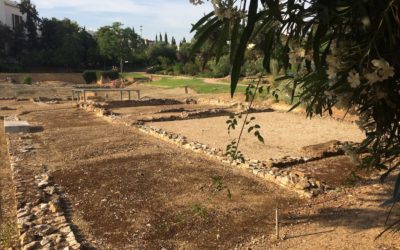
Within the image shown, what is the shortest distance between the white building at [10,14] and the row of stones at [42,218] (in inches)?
2451

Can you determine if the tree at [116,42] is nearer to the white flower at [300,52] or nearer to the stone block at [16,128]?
the stone block at [16,128]

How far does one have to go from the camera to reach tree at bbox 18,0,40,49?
60250 mm

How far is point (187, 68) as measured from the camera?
51.1m

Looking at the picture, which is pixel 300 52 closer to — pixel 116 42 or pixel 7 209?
pixel 7 209

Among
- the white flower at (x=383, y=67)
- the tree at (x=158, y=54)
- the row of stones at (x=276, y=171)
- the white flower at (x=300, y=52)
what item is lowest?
the row of stones at (x=276, y=171)

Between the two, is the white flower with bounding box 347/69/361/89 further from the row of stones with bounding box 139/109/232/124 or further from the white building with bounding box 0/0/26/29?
the white building with bounding box 0/0/26/29

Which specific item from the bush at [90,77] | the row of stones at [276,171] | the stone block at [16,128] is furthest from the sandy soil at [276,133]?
the bush at [90,77]

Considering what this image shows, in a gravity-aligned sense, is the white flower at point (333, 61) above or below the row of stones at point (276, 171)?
above

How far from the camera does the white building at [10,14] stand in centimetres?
6469

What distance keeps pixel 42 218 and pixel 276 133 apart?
9057 millimetres

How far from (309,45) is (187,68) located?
49.6 metres

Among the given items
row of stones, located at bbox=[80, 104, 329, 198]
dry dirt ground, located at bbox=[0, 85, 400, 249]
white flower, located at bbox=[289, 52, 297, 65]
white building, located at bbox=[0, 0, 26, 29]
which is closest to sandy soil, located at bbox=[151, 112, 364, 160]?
dry dirt ground, located at bbox=[0, 85, 400, 249]

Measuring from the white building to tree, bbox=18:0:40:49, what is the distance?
75.8 inches

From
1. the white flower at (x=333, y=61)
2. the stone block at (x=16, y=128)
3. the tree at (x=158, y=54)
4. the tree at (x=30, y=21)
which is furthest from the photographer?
the tree at (x=158, y=54)
